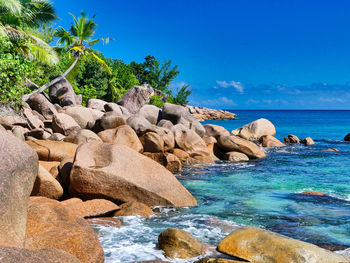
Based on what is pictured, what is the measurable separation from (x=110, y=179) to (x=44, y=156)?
297 cm

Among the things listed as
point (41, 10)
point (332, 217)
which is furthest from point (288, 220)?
point (41, 10)

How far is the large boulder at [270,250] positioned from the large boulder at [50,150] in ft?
18.6

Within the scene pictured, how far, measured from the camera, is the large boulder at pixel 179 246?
5.16 metres

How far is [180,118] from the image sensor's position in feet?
70.6

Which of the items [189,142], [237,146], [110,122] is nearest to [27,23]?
[110,122]

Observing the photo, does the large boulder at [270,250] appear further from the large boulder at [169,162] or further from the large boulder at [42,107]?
the large boulder at [42,107]

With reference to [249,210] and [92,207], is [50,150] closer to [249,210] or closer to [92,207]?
[92,207]

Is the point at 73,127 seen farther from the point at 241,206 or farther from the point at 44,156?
the point at 241,206

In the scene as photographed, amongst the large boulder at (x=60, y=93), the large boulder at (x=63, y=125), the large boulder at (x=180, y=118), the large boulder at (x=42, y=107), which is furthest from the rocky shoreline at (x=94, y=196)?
the large boulder at (x=60, y=93)

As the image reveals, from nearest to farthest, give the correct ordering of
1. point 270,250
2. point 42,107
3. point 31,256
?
point 31,256 → point 270,250 → point 42,107

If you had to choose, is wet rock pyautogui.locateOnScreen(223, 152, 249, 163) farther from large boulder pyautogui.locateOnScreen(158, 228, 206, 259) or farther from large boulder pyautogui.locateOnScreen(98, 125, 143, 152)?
large boulder pyautogui.locateOnScreen(158, 228, 206, 259)

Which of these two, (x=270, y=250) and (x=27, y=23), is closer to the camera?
(x=270, y=250)

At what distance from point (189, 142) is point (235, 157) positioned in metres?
2.48

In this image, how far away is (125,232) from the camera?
6.32 m
